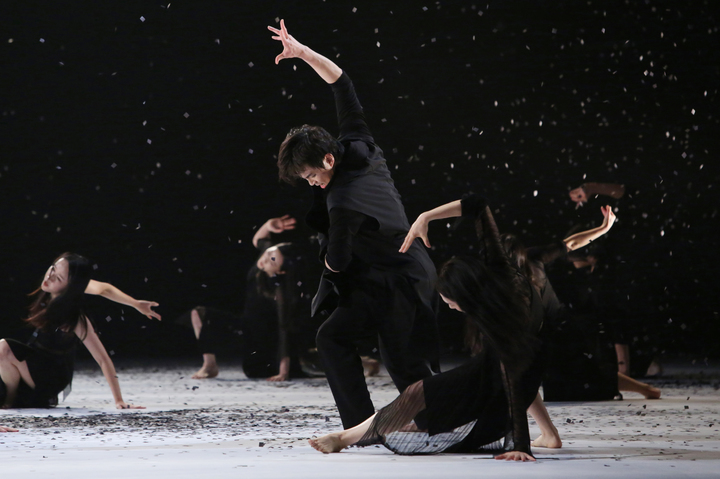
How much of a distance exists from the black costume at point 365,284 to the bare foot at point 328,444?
0.12 m

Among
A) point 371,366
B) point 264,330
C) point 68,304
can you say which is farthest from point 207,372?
point 68,304

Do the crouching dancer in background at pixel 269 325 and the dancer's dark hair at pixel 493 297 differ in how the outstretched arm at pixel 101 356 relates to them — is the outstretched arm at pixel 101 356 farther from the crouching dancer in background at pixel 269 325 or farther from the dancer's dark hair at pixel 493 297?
the dancer's dark hair at pixel 493 297

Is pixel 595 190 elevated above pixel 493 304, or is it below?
above

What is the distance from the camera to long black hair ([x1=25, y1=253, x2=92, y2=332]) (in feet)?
12.8

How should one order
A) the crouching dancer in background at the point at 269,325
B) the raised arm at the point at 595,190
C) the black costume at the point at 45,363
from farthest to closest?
the crouching dancer in background at the point at 269,325
the raised arm at the point at 595,190
the black costume at the point at 45,363

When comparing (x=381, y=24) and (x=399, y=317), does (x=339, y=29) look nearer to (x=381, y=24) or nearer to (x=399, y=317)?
(x=381, y=24)

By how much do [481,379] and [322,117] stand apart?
A: 417 centimetres

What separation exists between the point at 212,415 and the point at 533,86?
365cm

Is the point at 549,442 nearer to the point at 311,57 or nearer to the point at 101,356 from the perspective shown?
the point at 311,57

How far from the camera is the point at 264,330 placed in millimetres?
5555

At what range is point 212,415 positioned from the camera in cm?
367

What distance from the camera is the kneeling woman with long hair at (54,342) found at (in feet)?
12.8

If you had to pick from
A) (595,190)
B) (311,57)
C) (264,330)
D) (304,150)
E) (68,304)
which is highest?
(311,57)

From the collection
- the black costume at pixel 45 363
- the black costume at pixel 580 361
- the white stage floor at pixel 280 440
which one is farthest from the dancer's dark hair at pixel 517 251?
the black costume at pixel 45 363
